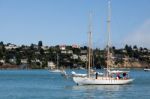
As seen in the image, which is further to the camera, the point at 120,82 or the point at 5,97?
the point at 120,82

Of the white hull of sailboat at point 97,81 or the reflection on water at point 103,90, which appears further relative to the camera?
the white hull of sailboat at point 97,81

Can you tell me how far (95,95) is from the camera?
78.4 meters

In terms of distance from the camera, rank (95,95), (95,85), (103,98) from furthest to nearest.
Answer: (95,85) → (95,95) → (103,98)

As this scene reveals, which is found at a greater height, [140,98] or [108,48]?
[108,48]

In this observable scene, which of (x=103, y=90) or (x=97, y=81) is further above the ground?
(x=97, y=81)

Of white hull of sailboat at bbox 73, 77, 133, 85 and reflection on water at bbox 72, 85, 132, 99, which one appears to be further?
white hull of sailboat at bbox 73, 77, 133, 85

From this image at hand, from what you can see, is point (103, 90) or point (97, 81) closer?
point (103, 90)

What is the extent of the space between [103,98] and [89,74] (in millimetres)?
26699

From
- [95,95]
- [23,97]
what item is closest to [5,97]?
[23,97]

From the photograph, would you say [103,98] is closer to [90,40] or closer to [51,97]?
[51,97]

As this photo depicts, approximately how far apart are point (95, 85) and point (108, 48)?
6.39m

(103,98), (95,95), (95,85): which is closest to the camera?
(103,98)

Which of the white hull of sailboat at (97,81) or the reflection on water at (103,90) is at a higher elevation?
the white hull of sailboat at (97,81)

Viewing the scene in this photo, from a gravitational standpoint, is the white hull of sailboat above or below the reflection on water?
above
